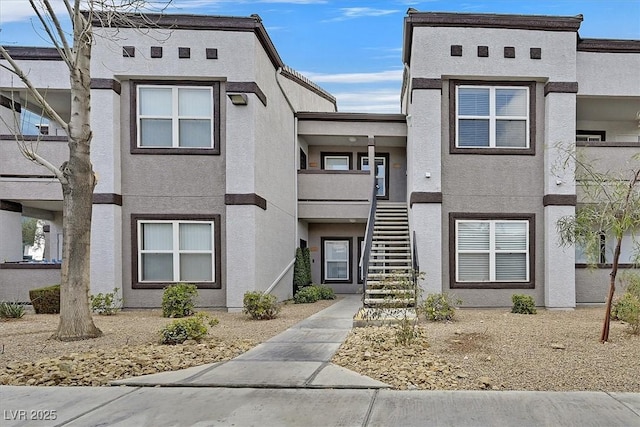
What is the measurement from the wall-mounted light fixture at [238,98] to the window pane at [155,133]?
1.83m

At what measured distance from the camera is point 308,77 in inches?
816

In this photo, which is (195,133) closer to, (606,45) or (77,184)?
(77,184)

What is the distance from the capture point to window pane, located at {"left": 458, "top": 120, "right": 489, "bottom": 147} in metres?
12.8

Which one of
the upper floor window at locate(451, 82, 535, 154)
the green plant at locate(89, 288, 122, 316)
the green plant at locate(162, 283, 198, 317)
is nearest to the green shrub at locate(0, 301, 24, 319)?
the green plant at locate(89, 288, 122, 316)

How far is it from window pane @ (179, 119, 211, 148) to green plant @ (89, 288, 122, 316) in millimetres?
4109

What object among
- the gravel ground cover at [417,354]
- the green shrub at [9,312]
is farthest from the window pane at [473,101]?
the green shrub at [9,312]

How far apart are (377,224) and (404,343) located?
7532 mm

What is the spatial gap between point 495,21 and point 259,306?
9.16 meters

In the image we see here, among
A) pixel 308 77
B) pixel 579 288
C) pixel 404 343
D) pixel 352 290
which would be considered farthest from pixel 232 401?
pixel 308 77

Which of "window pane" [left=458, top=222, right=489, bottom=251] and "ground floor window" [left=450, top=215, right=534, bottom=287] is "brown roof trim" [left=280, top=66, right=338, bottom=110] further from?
"ground floor window" [left=450, top=215, right=534, bottom=287]

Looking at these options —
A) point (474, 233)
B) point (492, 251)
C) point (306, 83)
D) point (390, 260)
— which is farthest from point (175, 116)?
point (492, 251)

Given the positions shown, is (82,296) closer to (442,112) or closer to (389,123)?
(442,112)

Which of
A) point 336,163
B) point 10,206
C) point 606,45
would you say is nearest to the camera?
point 606,45

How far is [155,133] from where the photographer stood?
12.7m
